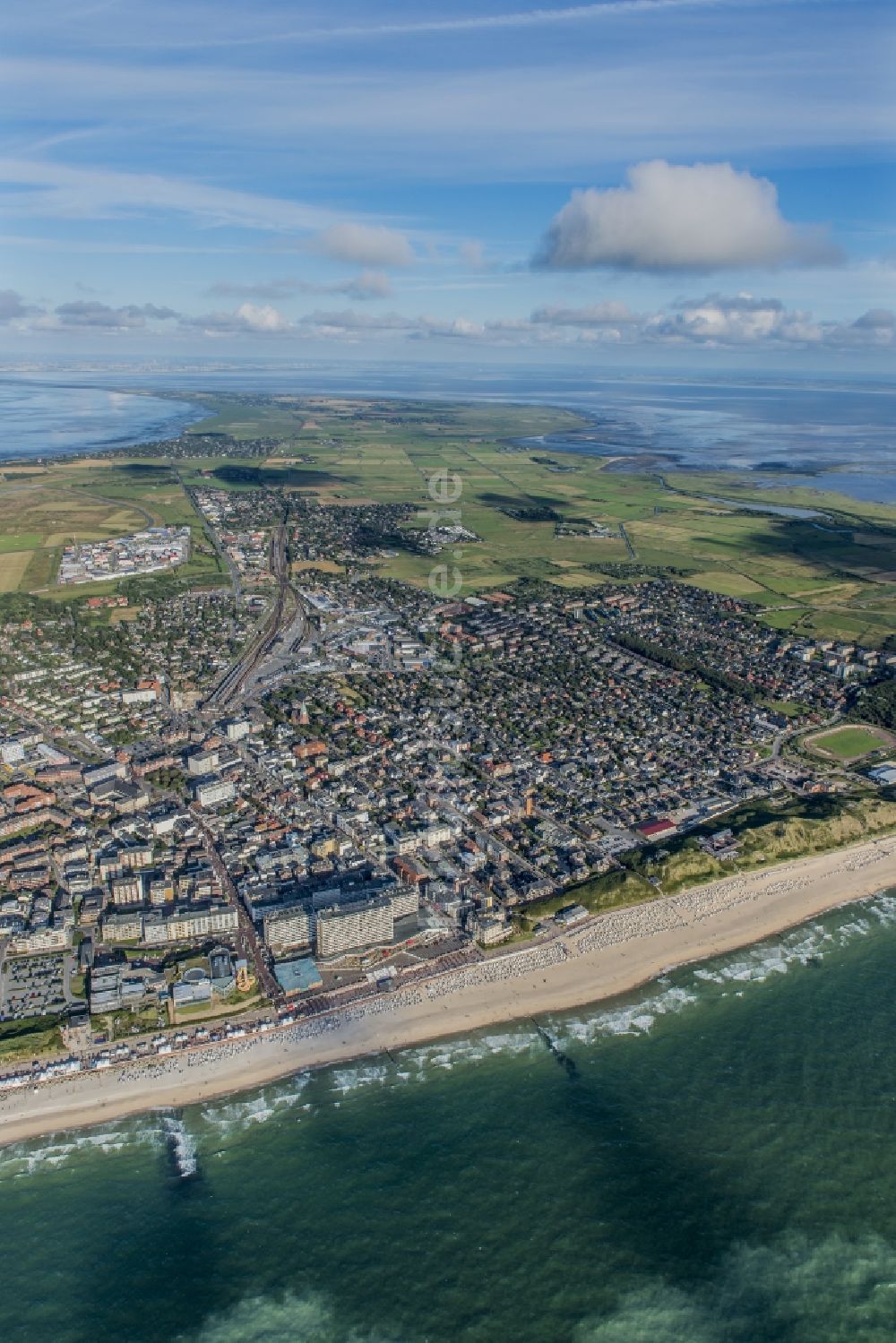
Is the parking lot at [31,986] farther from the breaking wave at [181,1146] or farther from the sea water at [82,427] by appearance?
the sea water at [82,427]

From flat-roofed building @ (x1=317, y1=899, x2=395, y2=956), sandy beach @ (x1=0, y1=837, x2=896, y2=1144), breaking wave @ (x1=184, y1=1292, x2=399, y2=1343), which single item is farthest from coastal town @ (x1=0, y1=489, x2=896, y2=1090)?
breaking wave @ (x1=184, y1=1292, x2=399, y2=1343)

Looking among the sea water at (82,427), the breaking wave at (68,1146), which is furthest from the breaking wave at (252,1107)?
the sea water at (82,427)

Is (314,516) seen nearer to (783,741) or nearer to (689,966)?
(783,741)

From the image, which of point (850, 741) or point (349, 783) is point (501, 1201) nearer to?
point (349, 783)

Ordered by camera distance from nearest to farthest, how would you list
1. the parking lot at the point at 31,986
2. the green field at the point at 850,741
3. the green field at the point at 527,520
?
the parking lot at the point at 31,986, the green field at the point at 850,741, the green field at the point at 527,520

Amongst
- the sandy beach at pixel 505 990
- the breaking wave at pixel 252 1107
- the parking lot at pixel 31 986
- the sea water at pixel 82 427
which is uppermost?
the sea water at pixel 82 427

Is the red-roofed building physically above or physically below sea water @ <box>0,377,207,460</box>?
below

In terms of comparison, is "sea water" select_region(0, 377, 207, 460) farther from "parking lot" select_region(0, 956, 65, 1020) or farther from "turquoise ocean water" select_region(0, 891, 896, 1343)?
"turquoise ocean water" select_region(0, 891, 896, 1343)

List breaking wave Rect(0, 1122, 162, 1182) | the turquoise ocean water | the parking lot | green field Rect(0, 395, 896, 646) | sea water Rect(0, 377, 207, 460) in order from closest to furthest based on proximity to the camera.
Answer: the turquoise ocean water < breaking wave Rect(0, 1122, 162, 1182) < the parking lot < green field Rect(0, 395, 896, 646) < sea water Rect(0, 377, 207, 460)

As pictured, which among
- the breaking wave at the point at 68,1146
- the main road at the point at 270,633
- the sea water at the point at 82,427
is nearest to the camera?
the breaking wave at the point at 68,1146
